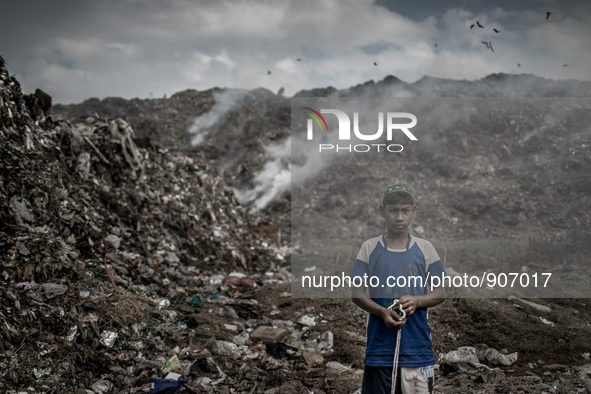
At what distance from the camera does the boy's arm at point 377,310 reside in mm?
1396

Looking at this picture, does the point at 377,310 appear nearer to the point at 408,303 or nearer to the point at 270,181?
the point at 408,303

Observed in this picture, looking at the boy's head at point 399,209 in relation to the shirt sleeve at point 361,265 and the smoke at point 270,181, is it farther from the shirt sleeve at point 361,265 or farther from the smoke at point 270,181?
the smoke at point 270,181

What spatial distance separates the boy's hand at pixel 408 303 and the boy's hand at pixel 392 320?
42 mm

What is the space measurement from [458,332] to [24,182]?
5389mm

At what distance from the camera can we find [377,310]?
1462mm

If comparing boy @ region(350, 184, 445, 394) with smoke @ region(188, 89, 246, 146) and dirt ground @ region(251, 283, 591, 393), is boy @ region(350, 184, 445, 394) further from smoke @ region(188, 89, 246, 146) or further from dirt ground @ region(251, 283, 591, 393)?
smoke @ region(188, 89, 246, 146)

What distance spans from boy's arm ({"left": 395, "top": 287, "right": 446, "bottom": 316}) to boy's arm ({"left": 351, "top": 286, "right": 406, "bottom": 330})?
0.05 m

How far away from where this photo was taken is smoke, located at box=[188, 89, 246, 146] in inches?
793

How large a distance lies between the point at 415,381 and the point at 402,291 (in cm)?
36

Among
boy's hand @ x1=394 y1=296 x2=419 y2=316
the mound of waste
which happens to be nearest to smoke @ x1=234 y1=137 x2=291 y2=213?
the mound of waste

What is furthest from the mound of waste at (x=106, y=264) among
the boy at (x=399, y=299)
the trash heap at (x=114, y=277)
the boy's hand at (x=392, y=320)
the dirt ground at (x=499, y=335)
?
the boy's hand at (x=392, y=320)

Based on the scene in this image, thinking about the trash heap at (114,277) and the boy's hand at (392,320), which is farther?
the trash heap at (114,277)

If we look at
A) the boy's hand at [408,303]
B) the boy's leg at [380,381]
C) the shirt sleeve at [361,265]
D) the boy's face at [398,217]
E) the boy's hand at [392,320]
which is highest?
the boy's face at [398,217]

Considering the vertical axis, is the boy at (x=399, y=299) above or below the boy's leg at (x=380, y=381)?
above
